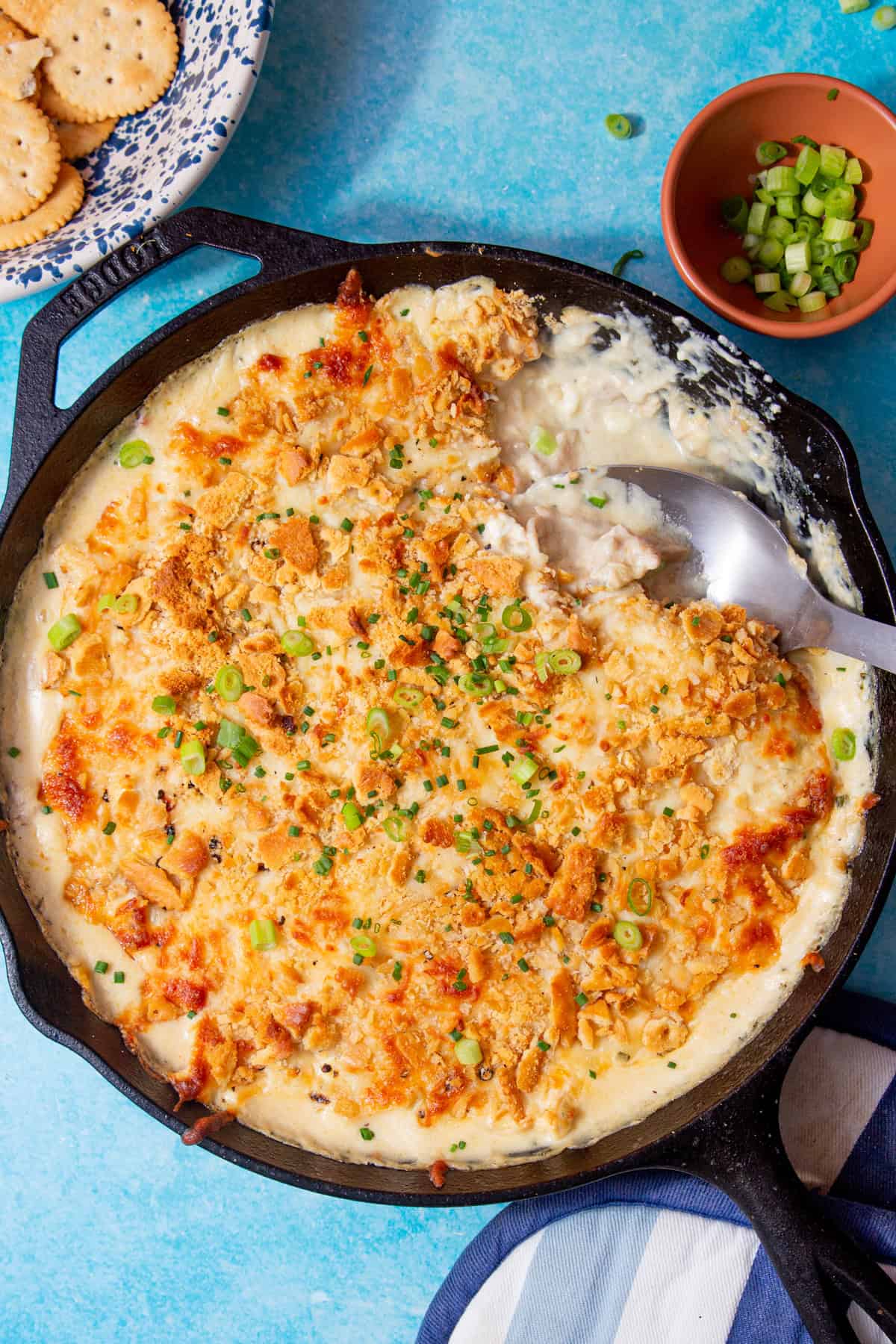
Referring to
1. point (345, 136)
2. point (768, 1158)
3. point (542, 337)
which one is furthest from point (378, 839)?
point (345, 136)

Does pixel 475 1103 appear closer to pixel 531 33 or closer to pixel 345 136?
pixel 345 136

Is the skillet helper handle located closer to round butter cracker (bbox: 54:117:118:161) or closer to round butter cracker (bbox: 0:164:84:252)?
round butter cracker (bbox: 0:164:84:252)

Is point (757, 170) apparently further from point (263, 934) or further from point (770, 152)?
point (263, 934)

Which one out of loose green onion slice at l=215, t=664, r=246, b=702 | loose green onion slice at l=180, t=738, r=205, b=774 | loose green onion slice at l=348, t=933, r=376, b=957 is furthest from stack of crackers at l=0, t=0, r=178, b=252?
loose green onion slice at l=348, t=933, r=376, b=957

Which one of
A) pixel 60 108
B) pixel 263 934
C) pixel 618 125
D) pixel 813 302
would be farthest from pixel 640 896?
pixel 60 108

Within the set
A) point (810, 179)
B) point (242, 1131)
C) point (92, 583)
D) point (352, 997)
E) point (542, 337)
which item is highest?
point (810, 179)
